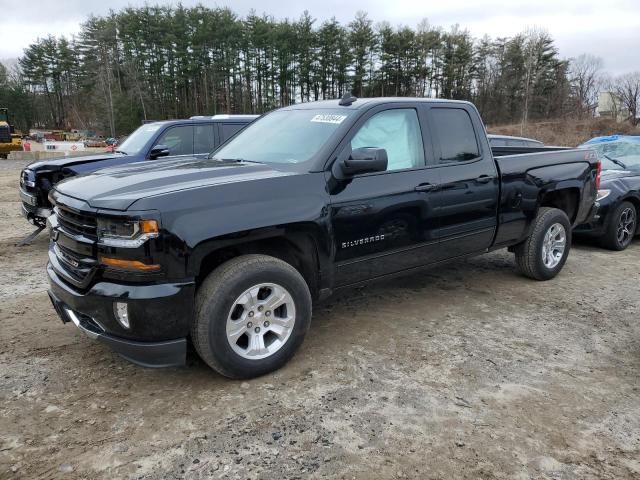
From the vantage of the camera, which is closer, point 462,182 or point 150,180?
point 150,180

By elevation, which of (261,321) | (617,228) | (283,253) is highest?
(283,253)

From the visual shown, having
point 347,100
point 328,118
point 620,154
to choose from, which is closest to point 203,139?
point 347,100

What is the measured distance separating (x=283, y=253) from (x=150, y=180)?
102cm

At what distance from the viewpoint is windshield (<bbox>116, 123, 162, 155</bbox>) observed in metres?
7.51

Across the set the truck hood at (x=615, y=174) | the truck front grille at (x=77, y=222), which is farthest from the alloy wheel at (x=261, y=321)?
the truck hood at (x=615, y=174)

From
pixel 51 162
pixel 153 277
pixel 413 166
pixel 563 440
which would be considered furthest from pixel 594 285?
pixel 51 162

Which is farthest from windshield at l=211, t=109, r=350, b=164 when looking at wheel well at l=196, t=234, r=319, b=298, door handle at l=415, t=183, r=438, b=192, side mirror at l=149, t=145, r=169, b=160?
side mirror at l=149, t=145, r=169, b=160

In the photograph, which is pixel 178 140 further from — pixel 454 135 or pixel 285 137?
pixel 454 135

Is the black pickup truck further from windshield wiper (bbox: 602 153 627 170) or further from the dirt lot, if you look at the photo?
windshield wiper (bbox: 602 153 627 170)

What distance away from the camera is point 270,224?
121 inches

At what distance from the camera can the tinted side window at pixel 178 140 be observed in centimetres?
759

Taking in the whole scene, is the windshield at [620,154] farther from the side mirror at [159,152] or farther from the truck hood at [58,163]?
the truck hood at [58,163]

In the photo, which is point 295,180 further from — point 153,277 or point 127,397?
point 127,397

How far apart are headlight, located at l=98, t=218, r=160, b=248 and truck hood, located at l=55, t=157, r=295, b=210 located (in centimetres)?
9
